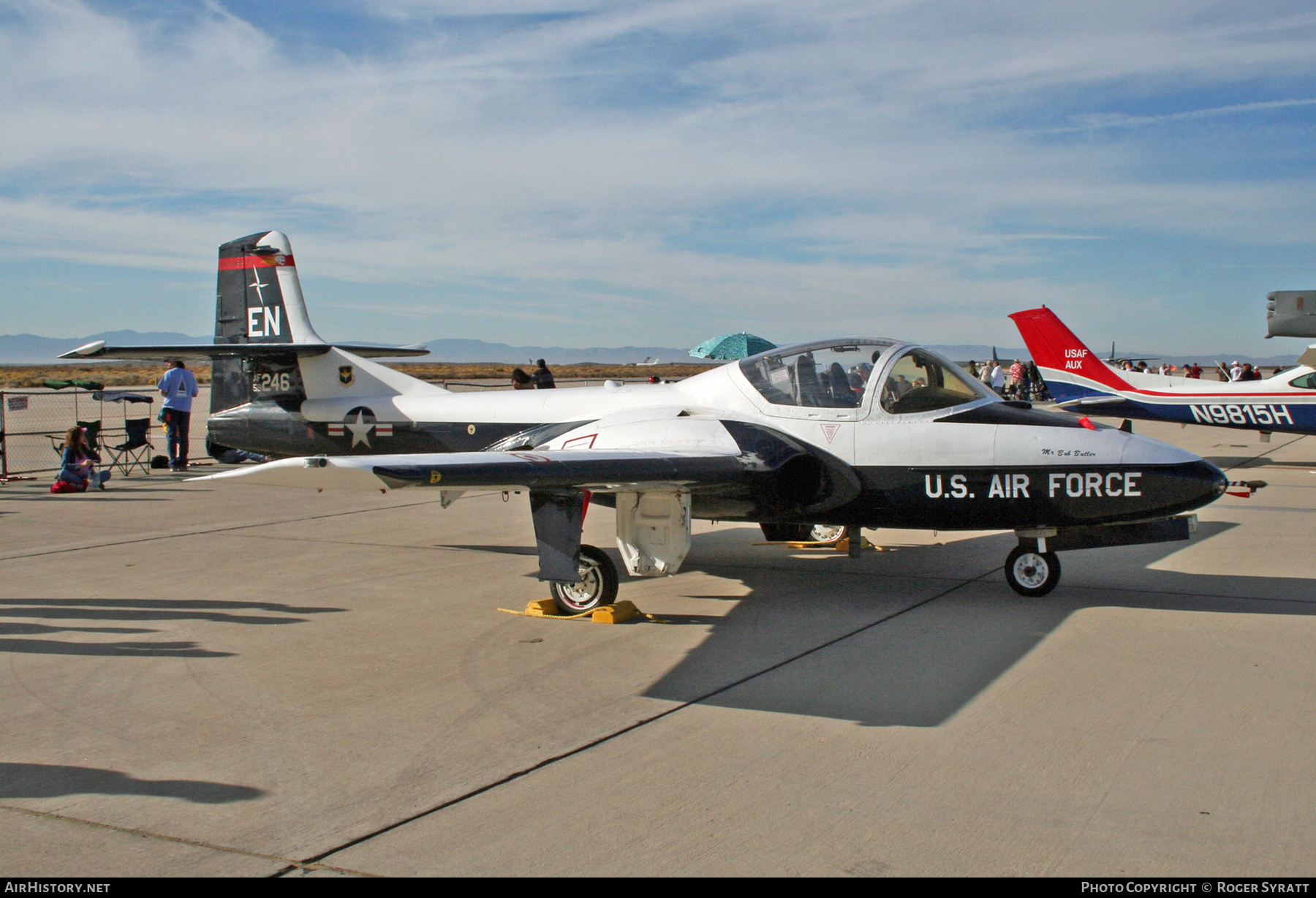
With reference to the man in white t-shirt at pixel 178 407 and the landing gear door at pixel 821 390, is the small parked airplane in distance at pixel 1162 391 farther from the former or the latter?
the man in white t-shirt at pixel 178 407

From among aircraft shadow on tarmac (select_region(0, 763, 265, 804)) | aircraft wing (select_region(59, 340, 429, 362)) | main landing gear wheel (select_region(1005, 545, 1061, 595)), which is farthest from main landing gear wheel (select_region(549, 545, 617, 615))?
aircraft wing (select_region(59, 340, 429, 362))

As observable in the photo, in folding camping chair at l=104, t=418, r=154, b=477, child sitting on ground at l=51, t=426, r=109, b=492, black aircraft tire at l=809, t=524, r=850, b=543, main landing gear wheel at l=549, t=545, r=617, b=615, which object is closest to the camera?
main landing gear wheel at l=549, t=545, r=617, b=615

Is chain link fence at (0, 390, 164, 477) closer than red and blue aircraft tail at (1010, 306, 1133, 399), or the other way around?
chain link fence at (0, 390, 164, 477)

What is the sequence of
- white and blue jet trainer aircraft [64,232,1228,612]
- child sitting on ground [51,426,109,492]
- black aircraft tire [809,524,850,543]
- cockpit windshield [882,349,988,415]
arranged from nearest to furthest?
white and blue jet trainer aircraft [64,232,1228,612], cockpit windshield [882,349,988,415], black aircraft tire [809,524,850,543], child sitting on ground [51,426,109,492]

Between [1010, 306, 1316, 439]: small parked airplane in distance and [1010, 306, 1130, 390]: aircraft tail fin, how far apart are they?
0.01m

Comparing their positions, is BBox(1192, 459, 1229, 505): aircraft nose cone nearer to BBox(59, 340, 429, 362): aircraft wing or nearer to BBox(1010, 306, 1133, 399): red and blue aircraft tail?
BBox(59, 340, 429, 362): aircraft wing

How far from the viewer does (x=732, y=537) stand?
1088 centimetres

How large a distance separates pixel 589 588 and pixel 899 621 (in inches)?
91.5

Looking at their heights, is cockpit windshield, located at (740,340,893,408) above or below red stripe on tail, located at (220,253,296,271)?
below

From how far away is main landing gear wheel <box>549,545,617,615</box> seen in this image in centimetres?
741

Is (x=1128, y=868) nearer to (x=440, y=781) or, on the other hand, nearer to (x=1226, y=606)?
(x=440, y=781)

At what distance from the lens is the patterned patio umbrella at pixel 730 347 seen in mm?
34875

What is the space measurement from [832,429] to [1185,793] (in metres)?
A: 4.11
